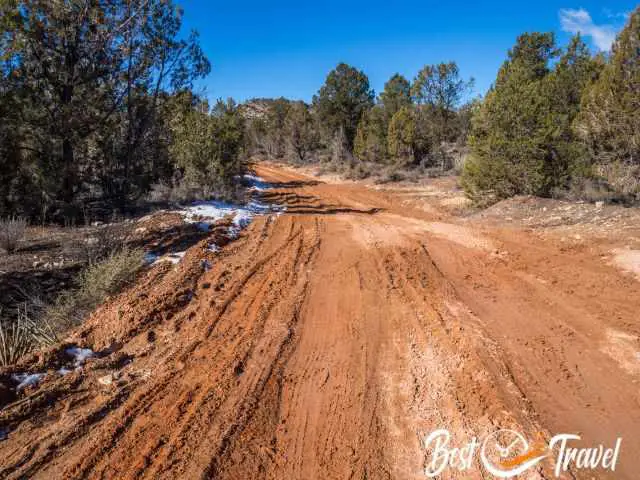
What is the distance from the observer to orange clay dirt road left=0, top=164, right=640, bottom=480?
112 inches

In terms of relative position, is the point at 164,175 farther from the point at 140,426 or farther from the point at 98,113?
the point at 140,426

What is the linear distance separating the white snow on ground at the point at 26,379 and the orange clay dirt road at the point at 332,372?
0.13 m

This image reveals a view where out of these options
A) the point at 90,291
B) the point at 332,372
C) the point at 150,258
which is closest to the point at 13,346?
the point at 90,291

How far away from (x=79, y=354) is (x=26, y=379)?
21.5 inches

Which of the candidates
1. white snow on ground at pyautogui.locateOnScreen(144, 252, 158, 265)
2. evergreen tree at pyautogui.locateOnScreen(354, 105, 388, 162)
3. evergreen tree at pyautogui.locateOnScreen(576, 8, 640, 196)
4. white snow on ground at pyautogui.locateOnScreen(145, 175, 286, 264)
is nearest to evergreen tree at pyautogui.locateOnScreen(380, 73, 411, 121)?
evergreen tree at pyautogui.locateOnScreen(354, 105, 388, 162)

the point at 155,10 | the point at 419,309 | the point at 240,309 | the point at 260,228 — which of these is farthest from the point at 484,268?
the point at 155,10

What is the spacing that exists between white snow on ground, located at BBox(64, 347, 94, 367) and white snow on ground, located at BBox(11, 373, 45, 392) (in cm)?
33

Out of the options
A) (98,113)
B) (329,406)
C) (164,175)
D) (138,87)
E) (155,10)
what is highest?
(155,10)

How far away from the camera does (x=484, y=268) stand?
263 inches

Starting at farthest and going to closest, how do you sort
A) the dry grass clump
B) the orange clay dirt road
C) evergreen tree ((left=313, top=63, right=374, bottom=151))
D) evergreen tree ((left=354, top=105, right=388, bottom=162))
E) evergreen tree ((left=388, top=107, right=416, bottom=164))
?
evergreen tree ((left=313, top=63, right=374, bottom=151)) → evergreen tree ((left=354, top=105, right=388, bottom=162)) → evergreen tree ((left=388, top=107, right=416, bottom=164)) → the dry grass clump → the orange clay dirt road

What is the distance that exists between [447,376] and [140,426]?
2.81m

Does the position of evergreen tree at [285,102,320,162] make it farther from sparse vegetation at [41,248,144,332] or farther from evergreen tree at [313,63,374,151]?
sparse vegetation at [41,248,144,332]

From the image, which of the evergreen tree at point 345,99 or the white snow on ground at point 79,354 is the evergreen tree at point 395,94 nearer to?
the evergreen tree at point 345,99

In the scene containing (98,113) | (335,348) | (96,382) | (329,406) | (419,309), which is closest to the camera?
(329,406)
